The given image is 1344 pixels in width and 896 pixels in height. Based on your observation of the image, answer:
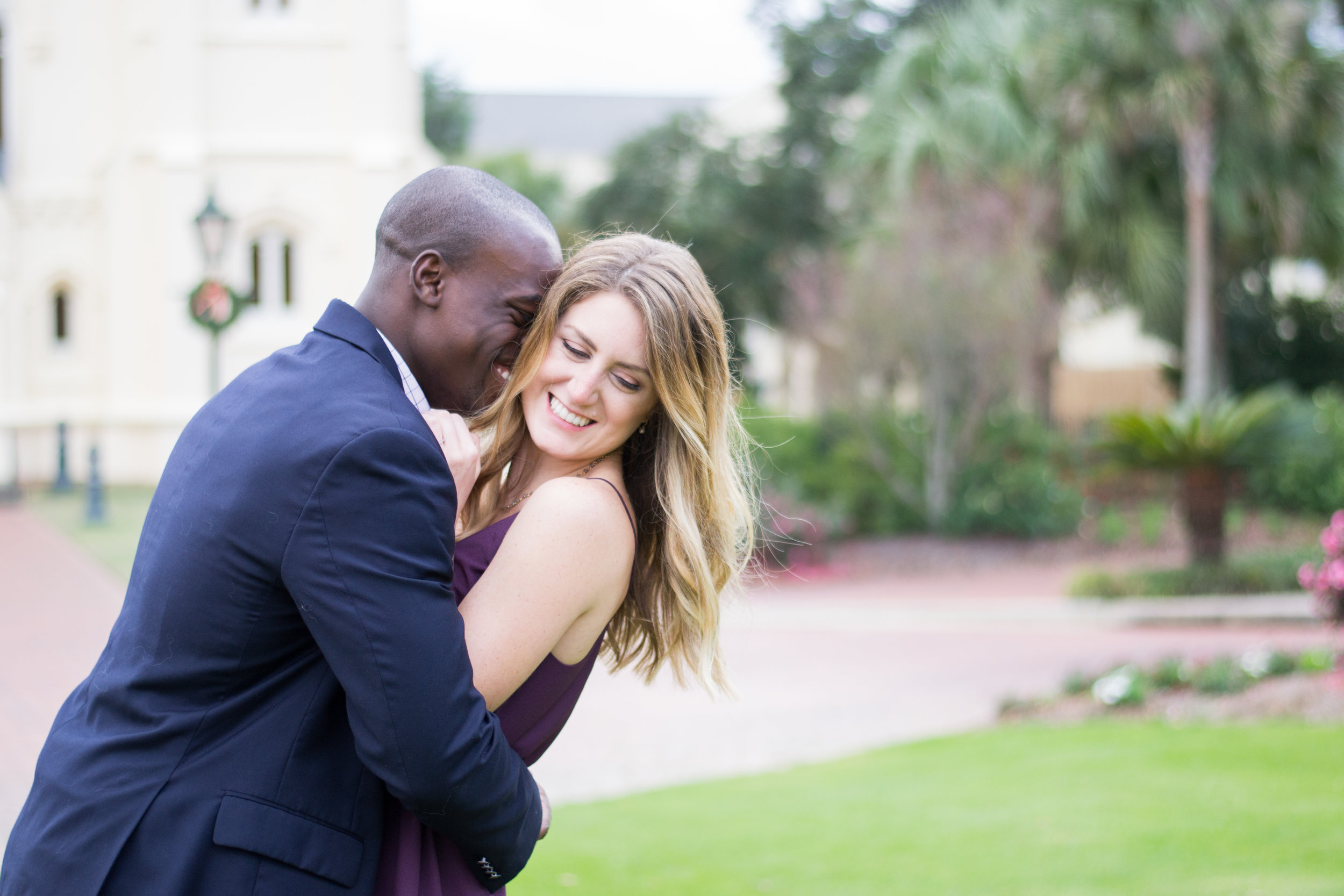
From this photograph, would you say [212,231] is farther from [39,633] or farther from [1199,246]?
[1199,246]

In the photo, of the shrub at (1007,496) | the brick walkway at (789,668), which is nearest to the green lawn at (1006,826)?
the brick walkway at (789,668)

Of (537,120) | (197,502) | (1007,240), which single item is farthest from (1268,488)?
(537,120)

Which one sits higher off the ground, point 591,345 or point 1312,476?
point 591,345

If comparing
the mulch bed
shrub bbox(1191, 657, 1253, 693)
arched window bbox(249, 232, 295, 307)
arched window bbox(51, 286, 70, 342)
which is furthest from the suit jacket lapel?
arched window bbox(51, 286, 70, 342)

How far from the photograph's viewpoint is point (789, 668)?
11430 mm

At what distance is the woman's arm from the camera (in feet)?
6.35

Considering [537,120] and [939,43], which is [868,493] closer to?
[939,43]

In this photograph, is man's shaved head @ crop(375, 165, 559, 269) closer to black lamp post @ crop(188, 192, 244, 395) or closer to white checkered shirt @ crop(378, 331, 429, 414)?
white checkered shirt @ crop(378, 331, 429, 414)

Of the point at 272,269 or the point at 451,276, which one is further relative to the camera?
the point at 272,269

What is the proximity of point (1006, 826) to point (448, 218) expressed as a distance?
4.39 metres

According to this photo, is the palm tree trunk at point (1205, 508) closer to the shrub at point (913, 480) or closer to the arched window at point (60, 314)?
the shrub at point (913, 480)

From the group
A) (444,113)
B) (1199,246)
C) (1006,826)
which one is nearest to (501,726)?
(1006,826)

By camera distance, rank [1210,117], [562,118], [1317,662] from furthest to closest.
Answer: [562,118], [1210,117], [1317,662]

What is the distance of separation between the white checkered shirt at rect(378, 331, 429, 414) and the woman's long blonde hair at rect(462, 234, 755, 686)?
0.28 metres
